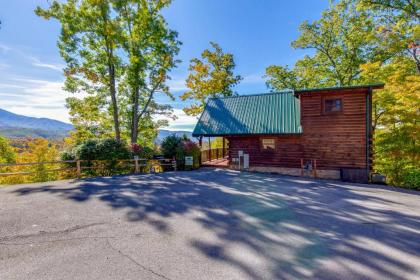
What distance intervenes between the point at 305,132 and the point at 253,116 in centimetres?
400

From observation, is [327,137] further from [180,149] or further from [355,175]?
[180,149]

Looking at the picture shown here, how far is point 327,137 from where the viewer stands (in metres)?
13.4

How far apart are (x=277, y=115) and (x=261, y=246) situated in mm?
12441

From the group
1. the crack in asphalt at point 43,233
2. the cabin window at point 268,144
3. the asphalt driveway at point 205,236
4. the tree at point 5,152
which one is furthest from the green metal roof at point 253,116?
the tree at point 5,152

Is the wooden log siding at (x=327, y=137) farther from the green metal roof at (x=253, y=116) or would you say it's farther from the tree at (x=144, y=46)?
the tree at (x=144, y=46)

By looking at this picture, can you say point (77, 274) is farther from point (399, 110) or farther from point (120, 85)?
point (120, 85)

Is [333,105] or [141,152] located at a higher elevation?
[333,105]

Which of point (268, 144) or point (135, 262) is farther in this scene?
point (268, 144)

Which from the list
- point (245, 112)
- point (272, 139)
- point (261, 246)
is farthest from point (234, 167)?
point (261, 246)

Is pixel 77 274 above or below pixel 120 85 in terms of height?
below

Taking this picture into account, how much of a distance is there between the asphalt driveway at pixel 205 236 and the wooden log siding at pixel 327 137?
510 centimetres

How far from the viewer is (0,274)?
3.27 metres

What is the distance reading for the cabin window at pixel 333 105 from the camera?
1312 cm

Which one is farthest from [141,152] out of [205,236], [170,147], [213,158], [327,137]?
[327,137]
